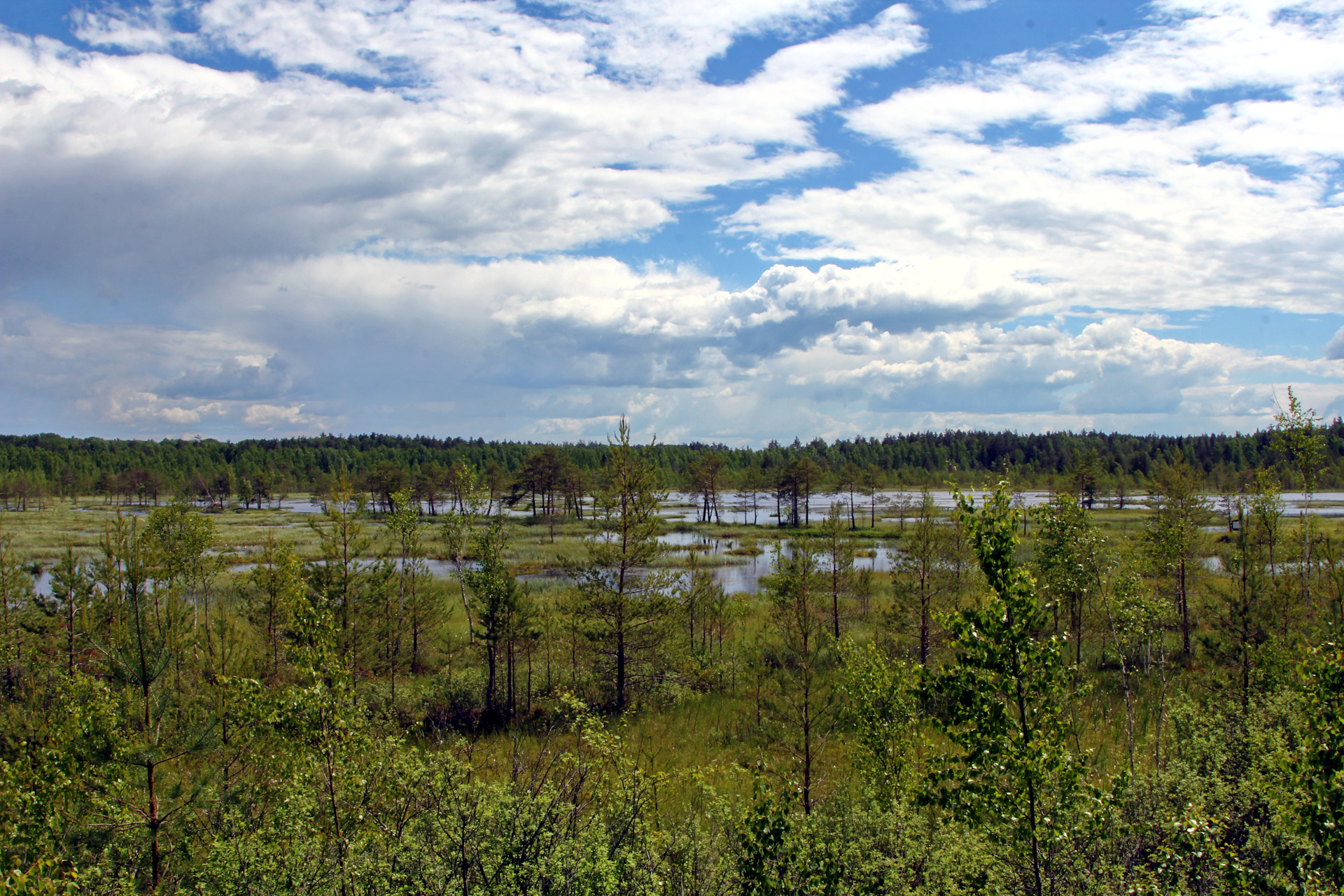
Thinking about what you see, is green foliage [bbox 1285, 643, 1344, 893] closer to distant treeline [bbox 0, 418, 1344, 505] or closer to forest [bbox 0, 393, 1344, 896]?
forest [bbox 0, 393, 1344, 896]

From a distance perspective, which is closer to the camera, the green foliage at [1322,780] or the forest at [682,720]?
the green foliage at [1322,780]

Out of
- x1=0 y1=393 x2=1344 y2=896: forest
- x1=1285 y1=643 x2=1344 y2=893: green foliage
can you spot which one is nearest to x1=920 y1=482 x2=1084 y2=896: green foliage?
x1=0 y1=393 x2=1344 y2=896: forest

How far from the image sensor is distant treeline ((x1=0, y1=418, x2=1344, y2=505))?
4250 inches

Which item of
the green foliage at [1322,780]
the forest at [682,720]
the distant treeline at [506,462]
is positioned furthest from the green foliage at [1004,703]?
the distant treeline at [506,462]

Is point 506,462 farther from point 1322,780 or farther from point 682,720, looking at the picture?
point 1322,780

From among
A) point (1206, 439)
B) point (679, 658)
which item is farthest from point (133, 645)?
point (1206, 439)

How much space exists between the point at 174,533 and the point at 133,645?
14621 millimetres

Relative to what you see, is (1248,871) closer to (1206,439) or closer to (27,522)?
(27,522)

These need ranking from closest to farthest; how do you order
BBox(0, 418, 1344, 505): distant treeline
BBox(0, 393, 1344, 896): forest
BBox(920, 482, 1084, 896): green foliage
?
BBox(920, 482, 1084, 896): green foliage, BBox(0, 393, 1344, 896): forest, BBox(0, 418, 1344, 505): distant treeline

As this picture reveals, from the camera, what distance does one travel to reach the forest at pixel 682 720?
679cm

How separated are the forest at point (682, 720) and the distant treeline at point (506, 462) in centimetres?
6041

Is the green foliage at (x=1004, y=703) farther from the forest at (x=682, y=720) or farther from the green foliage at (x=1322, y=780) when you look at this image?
the green foliage at (x=1322, y=780)

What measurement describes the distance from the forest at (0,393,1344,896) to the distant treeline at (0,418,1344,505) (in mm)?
60411

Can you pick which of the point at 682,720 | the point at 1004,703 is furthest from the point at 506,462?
the point at 1004,703
